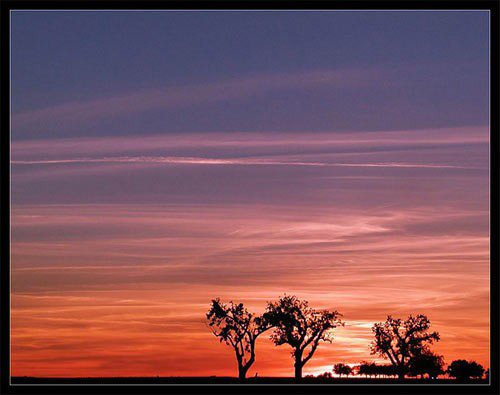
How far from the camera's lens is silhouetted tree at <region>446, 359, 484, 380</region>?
6475 cm

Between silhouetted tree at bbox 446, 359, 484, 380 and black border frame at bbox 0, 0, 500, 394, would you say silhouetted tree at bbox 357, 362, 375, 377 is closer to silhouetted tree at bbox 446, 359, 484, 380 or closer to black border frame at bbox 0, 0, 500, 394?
silhouetted tree at bbox 446, 359, 484, 380

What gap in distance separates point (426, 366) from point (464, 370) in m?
2.94

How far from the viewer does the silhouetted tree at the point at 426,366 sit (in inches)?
2699

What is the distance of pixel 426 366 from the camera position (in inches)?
2697

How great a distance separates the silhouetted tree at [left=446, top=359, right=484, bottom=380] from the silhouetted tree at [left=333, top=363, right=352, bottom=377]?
315 inches

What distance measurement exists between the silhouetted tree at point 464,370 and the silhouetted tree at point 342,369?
8001 mm

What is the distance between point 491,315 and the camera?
72.1 feet

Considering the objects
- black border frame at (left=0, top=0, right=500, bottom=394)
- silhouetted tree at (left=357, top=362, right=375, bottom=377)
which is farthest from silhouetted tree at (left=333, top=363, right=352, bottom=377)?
black border frame at (left=0, top=0, right=500, bottom=394)
